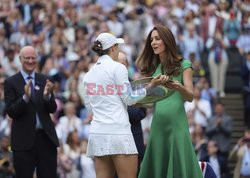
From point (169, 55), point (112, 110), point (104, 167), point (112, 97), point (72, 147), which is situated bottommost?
point (72, 147)

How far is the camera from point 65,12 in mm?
23922

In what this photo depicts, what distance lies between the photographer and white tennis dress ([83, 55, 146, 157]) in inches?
359

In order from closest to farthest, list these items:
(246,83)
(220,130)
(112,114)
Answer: (112,114)
(220,130)
(246,83)

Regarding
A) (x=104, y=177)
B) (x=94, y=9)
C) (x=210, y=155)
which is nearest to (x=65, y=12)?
(x=94, y=9)

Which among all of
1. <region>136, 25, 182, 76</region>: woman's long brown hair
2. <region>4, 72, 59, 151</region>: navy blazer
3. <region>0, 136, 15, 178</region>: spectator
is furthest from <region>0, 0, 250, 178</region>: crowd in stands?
<region>136, 25, 182, 76</region>: woman's long brown hair

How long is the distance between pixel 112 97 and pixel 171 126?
810mm

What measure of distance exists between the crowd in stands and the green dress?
22.1 feet

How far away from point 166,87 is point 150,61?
2.26 ft

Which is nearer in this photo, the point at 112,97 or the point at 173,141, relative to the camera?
the point at 112,97

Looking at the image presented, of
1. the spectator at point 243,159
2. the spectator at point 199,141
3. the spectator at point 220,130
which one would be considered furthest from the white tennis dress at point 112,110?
the spectator at point 220,130

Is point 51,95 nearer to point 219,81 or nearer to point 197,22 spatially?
point 219,81

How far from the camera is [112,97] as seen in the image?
912 centimetres

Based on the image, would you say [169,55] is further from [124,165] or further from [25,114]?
[25,114]

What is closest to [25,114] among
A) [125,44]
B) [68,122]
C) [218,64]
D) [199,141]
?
[199,141]
